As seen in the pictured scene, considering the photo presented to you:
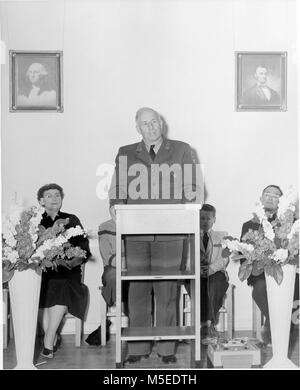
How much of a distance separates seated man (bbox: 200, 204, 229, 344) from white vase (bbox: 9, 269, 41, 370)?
0.95 m

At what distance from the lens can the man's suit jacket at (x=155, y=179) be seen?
3.29m

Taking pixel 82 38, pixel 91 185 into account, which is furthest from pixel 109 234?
pixel 82 38

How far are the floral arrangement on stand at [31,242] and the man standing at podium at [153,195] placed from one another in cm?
36

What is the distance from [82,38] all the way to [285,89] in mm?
1177

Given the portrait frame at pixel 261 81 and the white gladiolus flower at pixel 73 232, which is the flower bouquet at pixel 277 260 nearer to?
the portrait frame at pixel 261 81

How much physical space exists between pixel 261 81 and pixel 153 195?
36.0 inches

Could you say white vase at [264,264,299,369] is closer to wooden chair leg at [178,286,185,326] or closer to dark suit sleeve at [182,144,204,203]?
wooden chair leg at [178,286,185,326]

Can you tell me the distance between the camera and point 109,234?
3553mm

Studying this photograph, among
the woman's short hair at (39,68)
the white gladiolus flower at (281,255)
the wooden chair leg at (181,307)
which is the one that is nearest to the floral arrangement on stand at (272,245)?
the white gladiolus flower at (281,255)

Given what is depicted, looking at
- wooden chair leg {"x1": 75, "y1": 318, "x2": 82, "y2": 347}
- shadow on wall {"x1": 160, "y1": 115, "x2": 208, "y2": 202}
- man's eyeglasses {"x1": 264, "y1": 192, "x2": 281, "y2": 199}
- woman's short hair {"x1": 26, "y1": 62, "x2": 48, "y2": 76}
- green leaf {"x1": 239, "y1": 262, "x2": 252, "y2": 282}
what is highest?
woman's short hair {"x1": 26, "y1": 62, "x2": 48, "y2": 76}

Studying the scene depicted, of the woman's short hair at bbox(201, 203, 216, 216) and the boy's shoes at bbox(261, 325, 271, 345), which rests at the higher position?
the woman's short hair at bbox(201, 203, 216, 216)

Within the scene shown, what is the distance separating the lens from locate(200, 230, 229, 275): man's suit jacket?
3434mm

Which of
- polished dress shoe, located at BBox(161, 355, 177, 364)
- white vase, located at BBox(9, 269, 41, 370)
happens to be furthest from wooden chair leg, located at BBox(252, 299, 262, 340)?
white vase, located at BBox(9, 269, 41, 370)
